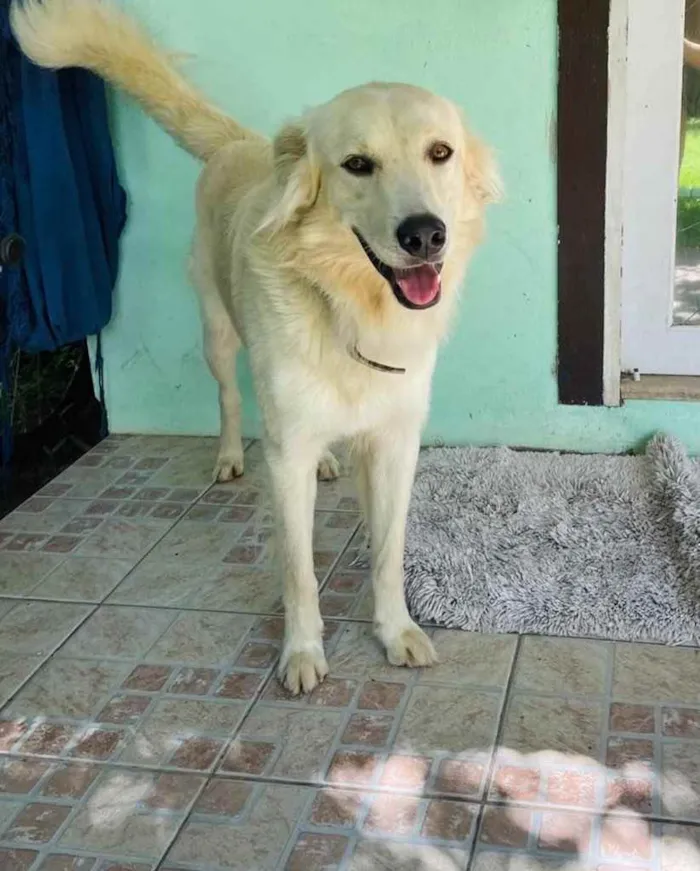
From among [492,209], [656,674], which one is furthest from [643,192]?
[656,674]

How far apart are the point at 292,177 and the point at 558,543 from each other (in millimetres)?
1199

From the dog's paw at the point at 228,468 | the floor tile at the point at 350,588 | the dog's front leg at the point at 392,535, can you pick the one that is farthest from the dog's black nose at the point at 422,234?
the dog's paw at the point at 228,468

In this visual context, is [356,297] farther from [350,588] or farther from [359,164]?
[350,588]

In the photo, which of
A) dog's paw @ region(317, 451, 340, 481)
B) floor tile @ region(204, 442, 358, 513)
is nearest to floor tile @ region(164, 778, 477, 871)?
floor tile @ region(204, 442, 358, 513)

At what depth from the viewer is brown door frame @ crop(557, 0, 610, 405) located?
112 inches

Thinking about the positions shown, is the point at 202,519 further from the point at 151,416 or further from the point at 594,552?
the point at 594,552

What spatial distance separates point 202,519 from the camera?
9.90 feet

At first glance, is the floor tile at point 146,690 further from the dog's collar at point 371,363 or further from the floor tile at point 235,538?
the dog's collar at point 371,363

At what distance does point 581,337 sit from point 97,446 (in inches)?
64.7

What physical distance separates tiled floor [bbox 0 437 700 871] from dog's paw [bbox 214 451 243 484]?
48 centimetres

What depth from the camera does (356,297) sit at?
6.81 feet

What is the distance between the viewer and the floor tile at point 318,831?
173 centimetres

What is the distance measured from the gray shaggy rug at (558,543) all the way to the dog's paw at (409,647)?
0.42 feet

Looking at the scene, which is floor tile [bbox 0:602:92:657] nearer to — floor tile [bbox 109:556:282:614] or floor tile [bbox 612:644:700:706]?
floor tile [bbox 109:556:282:614]
